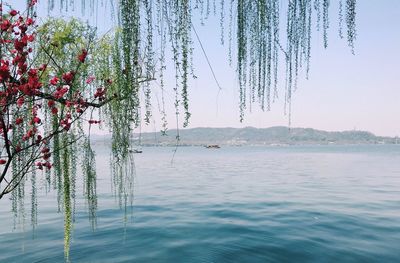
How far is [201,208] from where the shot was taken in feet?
61.7

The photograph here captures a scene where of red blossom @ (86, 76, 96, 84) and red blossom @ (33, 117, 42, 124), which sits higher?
red blossom @ (86, 76, 96, 84)

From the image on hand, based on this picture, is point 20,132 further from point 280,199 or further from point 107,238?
point 280,199

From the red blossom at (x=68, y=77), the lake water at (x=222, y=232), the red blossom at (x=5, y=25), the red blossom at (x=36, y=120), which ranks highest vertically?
the red blossom at (x=5, y=25)

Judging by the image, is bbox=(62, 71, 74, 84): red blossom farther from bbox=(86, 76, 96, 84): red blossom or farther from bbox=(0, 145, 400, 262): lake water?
bbox=(0, 145, 400, 262): lake water

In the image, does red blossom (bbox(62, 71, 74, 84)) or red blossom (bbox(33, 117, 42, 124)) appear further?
red blossom (bbox(33, 117, 42, 124))

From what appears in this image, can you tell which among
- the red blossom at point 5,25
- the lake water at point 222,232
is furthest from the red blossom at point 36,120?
the lake water at point 222,232

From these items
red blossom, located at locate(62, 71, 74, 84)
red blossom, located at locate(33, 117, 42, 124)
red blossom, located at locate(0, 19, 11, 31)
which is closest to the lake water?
red blossom, located at locate(33, 117, 42, 124)

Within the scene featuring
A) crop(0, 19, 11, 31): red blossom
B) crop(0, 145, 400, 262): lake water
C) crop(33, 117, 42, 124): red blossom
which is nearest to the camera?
crop(0, 19, 11, 31): red blossom

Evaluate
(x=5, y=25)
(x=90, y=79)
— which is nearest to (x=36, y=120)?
(x=90, y=79)

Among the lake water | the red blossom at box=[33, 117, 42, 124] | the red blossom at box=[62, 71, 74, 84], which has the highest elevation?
the red blossom at box=[62, 71, 74, 84]

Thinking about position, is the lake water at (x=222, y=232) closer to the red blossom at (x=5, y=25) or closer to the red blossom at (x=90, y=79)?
the red blossom at (x=90, y=79)

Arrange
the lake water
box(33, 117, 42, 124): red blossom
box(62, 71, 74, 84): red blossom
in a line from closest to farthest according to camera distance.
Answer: box(62, 71, 74, 84): red blossom → box(33, 117, 42, 124): red blossom → the lake water

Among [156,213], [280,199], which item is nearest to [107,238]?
[156,213]

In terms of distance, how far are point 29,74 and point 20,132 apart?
6.12ft
